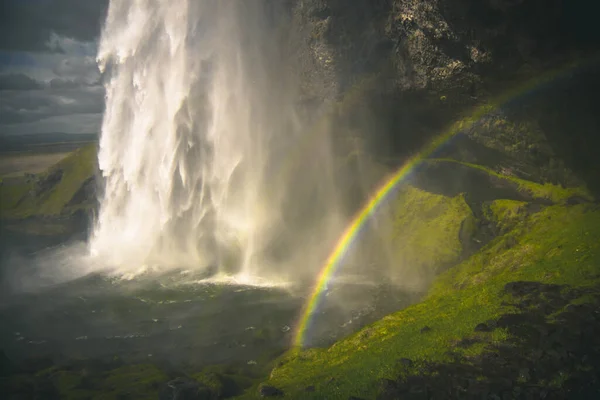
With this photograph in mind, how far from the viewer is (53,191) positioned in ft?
402

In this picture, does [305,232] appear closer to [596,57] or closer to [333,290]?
[333,290]

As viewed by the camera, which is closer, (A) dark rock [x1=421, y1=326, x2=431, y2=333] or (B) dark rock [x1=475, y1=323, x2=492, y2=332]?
(B) dark rock [x1=475, y1=323, x2=492, y2=332]

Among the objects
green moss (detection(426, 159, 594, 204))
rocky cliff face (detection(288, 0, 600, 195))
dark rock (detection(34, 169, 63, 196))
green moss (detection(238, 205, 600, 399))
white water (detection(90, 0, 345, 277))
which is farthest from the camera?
dark rock (detection(34, 169, 63, 196))

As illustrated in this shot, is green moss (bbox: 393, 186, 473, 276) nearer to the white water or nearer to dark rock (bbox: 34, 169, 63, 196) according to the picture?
the white water

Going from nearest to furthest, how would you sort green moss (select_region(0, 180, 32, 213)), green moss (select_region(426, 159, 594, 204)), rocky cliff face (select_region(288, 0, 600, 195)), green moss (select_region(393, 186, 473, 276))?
rocky cliff face (select_region(288, 0, 600, 195)), green moss (select_region(426, 159, 594, 204)), green moss (select_region(393, 186, 473, 276)), green moss (select_region(0, 180, 32, 213))

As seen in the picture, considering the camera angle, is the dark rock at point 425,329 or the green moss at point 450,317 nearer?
the green moss at point 450,317

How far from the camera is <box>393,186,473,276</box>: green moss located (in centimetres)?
3853

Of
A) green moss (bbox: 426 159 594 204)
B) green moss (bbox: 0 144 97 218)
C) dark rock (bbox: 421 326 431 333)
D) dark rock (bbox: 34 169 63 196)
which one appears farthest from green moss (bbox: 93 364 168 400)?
dark rock (bbox: 34 169 63 196)

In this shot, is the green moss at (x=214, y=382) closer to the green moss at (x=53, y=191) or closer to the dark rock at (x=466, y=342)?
the dark rock at (x=466, y=342)

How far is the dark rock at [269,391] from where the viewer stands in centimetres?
1700

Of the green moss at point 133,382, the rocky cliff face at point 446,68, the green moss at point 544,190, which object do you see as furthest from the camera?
the green moss at point 544,190

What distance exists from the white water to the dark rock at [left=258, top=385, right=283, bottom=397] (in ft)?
101

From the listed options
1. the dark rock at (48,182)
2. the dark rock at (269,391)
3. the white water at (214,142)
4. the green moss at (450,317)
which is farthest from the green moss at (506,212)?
the dark rock at (48,182)

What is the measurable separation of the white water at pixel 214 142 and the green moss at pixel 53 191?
68940mm
